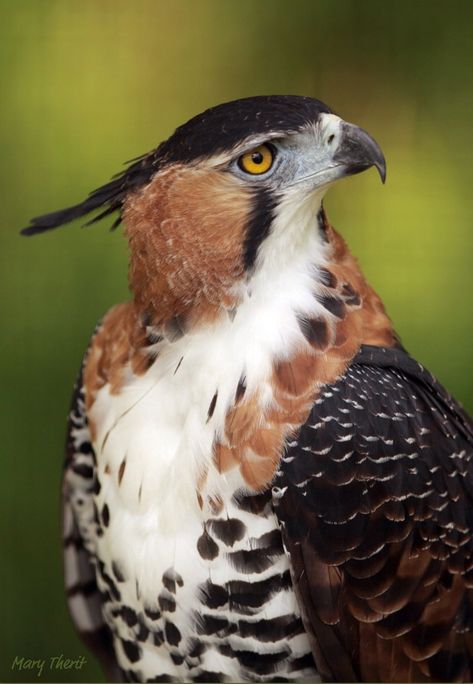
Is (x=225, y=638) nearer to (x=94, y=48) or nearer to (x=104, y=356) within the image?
(x=104, y=356)

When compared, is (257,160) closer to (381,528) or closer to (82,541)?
(381,528)

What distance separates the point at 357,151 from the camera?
1386mm

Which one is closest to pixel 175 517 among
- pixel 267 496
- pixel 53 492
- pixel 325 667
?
pixel 267 496

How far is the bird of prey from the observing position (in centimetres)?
141

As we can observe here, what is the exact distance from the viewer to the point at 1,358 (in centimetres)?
213

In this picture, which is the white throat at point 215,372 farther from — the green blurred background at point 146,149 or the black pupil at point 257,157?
the green blurred background at point 146,149

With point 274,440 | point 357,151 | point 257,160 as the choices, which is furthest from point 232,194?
point 274,440

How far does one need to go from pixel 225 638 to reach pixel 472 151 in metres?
1.02

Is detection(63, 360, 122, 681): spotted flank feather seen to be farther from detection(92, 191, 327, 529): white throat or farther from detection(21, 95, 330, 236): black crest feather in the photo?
detection(21, 95, 330, 236): black crest feather

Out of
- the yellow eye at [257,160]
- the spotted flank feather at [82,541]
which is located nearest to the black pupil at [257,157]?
the yellow eye at [257,160]

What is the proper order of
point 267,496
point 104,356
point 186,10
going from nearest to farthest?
1. point 267,496
2. point 104,356
3. point 186,10

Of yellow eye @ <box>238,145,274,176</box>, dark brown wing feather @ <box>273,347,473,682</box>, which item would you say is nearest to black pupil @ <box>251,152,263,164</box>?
yellow eye @ <box>238,145,274,176</box>

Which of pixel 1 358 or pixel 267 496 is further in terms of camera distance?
pixel 1 358

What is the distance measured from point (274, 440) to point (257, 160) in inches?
14.9
